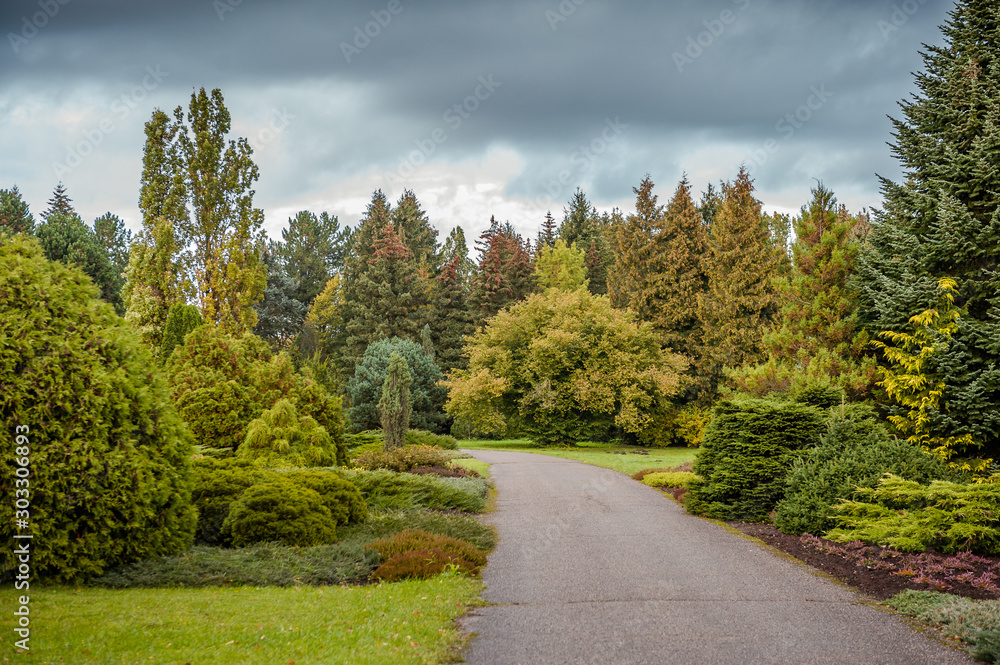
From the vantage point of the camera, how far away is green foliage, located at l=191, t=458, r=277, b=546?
8.01m

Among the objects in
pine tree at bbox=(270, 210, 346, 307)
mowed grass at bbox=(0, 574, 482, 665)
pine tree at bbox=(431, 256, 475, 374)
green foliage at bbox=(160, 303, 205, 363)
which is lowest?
mowed grass at bbox=(0, 574, 482, 665)

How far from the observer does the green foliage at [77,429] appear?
569cm

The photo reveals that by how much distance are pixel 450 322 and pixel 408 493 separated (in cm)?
3514

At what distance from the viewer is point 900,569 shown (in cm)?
690

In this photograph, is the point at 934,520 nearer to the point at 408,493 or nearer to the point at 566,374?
the point at 408,493

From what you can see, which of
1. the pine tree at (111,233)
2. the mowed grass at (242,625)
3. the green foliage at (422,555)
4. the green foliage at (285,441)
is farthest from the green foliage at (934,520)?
the pine tree at (111,233)

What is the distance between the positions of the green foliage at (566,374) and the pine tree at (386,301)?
12.2 m

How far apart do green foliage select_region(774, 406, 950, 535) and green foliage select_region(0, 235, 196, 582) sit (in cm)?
815

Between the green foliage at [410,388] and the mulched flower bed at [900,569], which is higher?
the green foliage at [410,388]

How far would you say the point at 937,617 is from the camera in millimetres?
5410

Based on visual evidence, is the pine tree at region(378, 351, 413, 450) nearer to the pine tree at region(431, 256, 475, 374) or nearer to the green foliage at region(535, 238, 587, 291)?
the pine tree at region(431, 256, 475, 374)

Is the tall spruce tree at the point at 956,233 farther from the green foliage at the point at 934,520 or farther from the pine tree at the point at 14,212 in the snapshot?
the pine tree at the point at 14,212

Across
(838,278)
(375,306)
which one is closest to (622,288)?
(375,306)

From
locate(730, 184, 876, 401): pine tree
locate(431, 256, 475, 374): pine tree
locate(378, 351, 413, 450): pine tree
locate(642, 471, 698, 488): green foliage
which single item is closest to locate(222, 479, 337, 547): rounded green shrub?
locate(642, 471, 698, 488): green foliage
